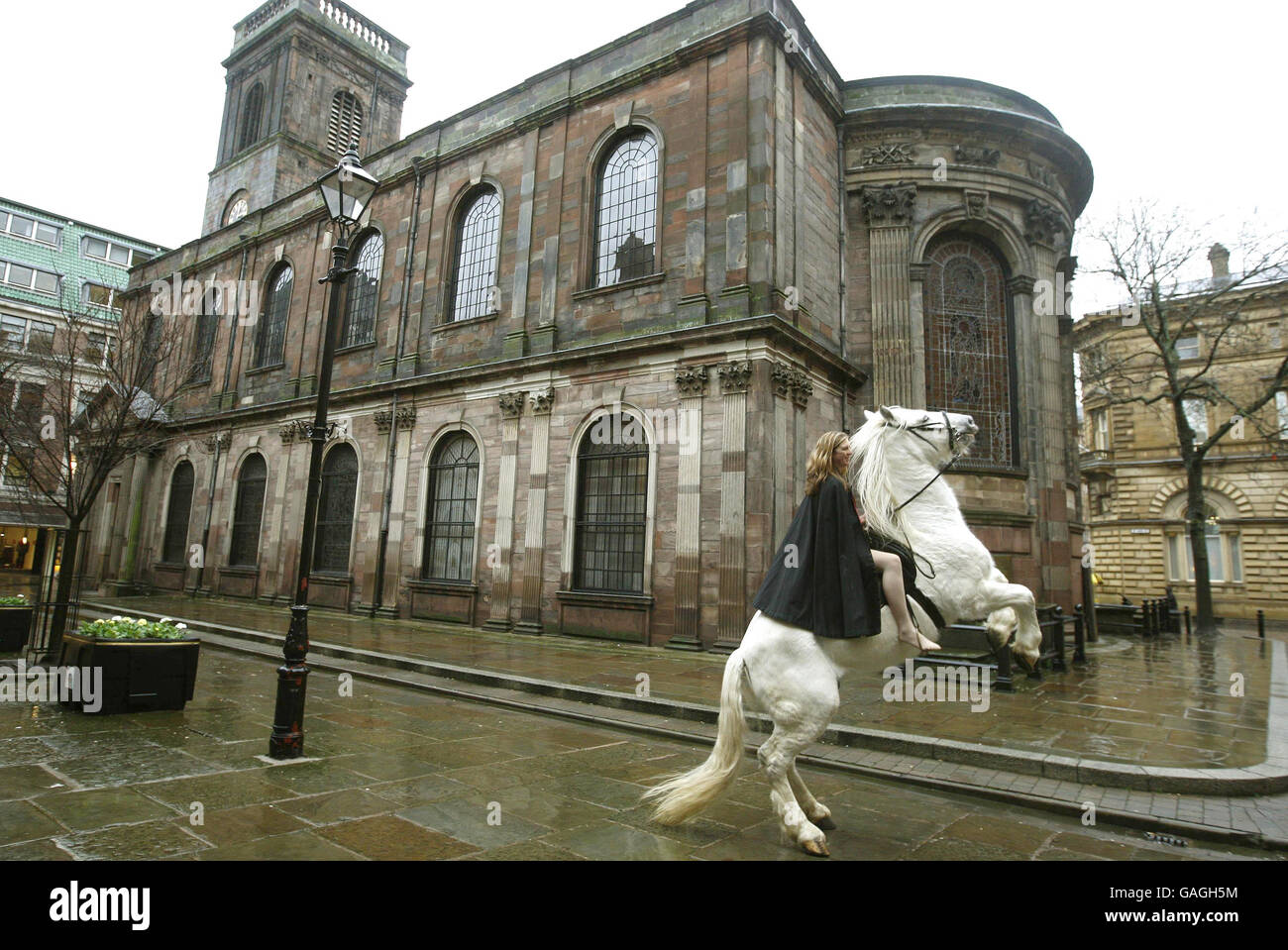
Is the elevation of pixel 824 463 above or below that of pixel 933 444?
below

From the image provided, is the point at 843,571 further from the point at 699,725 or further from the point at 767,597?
the point at 699,725

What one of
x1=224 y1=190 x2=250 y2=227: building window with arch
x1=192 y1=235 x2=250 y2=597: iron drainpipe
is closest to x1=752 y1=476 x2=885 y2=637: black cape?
x1=192 y1=235 x2=250 y2=597: iron drainpipe

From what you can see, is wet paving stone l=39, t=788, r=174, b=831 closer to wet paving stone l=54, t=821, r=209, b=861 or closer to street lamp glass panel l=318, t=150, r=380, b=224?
wet paving stone l=54, t=821, r=209, b=861

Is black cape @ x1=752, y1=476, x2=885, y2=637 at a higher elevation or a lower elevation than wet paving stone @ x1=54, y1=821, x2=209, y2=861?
higher

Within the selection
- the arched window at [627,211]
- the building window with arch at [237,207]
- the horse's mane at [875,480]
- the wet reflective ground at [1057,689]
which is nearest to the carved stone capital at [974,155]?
the arched window at [627,211]

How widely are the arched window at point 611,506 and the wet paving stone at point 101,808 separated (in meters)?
10.2

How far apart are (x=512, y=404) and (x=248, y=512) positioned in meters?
13.0

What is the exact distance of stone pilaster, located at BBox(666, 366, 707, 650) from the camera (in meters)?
13.1

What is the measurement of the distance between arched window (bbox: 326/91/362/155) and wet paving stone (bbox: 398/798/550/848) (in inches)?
1340

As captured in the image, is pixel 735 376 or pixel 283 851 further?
pixel 735 376

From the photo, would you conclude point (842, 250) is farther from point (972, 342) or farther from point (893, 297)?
point (972, 342)

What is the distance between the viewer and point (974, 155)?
55.9 ft

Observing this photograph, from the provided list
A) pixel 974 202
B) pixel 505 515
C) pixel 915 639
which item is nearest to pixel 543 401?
pixel 505 515

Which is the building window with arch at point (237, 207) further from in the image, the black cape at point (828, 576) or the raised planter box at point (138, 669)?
the black cape at point (828, 576)
